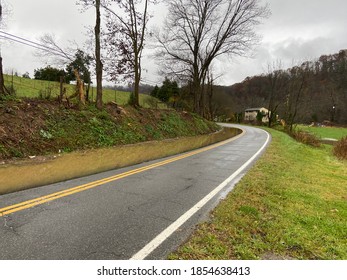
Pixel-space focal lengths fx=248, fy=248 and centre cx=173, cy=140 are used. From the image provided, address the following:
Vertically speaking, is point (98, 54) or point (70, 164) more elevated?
→ point (98, 54)

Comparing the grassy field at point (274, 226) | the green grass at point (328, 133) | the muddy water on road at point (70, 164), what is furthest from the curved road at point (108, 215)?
the green grass at point (328, 133)

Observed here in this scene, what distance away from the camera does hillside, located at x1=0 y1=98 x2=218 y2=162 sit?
780 cm

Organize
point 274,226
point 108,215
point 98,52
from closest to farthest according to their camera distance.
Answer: point 274,226, point 108,215, point 98,52

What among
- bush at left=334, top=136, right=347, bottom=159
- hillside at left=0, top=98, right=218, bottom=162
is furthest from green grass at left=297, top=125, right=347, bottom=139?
hillside at left=0, top=98, right=218, bottom=162

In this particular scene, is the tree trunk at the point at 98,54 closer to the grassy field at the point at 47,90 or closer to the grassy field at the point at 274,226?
the grassy field at the point at 47,90

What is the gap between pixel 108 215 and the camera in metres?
4.72

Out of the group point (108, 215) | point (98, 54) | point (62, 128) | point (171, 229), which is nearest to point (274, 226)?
point (171, 229)

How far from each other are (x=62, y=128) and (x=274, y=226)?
8.41m

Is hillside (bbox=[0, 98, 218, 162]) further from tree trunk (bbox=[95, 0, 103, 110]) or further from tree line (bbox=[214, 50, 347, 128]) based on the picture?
tree line (bbox=[214, 50, 347, 128])

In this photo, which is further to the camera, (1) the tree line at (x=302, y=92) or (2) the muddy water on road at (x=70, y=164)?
(1) the tree line at (x=302, y=92)

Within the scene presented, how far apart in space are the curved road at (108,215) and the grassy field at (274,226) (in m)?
0.36

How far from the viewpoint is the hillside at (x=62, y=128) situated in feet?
25.6

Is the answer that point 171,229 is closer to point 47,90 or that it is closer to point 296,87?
point 47,90

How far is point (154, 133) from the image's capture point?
1484 centimetres
